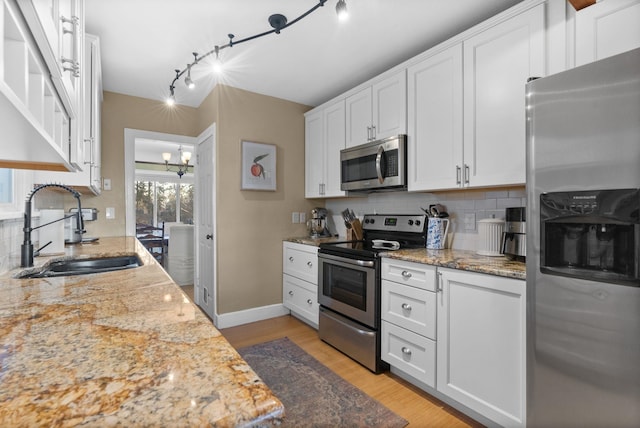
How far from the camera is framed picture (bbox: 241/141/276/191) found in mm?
3287

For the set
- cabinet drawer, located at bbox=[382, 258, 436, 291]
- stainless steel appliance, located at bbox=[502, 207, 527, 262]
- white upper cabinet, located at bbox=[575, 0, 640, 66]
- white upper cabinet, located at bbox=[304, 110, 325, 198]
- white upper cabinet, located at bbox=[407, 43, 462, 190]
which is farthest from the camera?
white upper cabinet, located at bbox=[304, 110, 325, 198]

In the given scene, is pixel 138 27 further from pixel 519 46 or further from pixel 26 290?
pixel 519 46

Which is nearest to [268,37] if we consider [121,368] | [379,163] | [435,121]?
[379,163]

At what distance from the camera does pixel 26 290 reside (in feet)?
3.51

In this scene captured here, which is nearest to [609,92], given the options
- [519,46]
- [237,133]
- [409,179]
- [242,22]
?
[519,46]

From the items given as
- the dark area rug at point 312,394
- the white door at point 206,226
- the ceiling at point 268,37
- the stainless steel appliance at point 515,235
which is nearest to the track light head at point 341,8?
the ceiling at point 268,37

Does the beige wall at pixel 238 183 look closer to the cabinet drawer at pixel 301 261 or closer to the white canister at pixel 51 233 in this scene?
the cabinet drawer at pixel 301 261

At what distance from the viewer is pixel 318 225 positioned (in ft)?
11.7

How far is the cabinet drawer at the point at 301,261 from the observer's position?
303 centimetres

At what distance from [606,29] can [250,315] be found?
336 cm

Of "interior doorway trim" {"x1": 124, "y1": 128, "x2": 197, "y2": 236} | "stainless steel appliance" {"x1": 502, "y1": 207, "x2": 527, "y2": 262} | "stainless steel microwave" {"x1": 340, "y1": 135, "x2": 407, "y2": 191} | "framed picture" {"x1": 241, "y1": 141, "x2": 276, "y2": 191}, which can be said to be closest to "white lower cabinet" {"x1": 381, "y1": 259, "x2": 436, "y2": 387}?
"stainless steel appliance" {"x1": 502, "y1": 207, "x2": 527, "y2": 262}

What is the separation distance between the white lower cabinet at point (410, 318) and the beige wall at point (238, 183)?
159 centimetres

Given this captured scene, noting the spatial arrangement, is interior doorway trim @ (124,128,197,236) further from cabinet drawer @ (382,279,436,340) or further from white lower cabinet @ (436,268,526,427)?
white lower cabinet @ (436,268,526,427)

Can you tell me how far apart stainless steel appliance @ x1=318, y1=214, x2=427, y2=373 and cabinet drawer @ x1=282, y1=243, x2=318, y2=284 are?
19 cm
